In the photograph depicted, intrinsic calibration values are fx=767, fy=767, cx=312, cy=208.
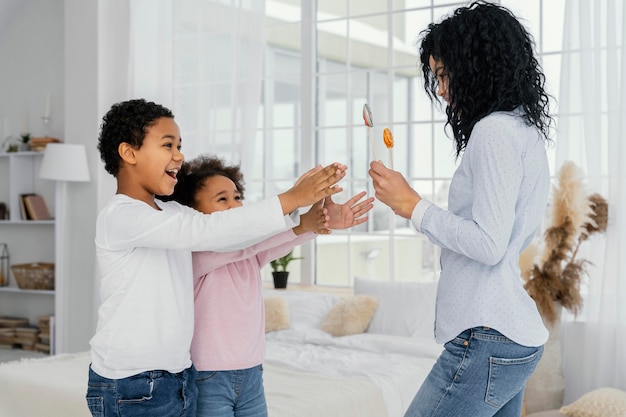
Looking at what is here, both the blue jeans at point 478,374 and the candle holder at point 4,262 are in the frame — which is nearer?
the blue jeans at point 478,374

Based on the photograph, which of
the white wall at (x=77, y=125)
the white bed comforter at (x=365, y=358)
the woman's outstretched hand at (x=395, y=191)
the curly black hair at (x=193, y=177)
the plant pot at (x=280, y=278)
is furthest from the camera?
the white wall at (x=77, y=125)

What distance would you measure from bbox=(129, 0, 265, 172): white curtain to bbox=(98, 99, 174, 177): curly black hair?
2739mm

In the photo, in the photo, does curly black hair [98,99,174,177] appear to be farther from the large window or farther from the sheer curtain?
the large window

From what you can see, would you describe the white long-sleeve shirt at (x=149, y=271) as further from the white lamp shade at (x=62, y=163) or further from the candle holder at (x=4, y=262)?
the candle holder at (x=4, y=262)

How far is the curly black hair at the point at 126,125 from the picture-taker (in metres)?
1.81

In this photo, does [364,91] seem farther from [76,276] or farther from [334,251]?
[76,276]

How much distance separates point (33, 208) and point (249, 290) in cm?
441

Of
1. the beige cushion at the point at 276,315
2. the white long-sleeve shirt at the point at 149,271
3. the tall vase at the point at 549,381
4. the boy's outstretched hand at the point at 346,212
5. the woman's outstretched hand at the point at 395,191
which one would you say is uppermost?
the woman's outstretched hand at the point at 395,191

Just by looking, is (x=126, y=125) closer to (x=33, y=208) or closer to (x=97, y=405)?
(x=97, y=405)

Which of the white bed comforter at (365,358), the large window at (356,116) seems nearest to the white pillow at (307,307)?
the white bed comforter at (365,358)

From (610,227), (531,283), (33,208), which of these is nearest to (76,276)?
(33,208)

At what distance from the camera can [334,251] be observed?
17.8ft

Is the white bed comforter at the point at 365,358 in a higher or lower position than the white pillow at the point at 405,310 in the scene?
lower

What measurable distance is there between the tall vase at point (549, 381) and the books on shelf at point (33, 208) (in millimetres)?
3919
